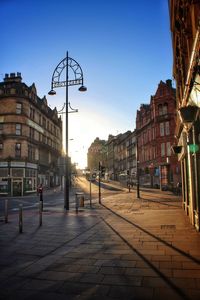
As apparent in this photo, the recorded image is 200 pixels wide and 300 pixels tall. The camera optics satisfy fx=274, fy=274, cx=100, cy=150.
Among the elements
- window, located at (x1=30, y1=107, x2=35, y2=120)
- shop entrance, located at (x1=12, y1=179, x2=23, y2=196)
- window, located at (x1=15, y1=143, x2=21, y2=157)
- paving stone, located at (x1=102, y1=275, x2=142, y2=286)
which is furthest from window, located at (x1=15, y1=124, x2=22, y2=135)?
paving stone, located at (x1=102, y1=275, x2=142, y2=286)

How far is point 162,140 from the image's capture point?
45406mm

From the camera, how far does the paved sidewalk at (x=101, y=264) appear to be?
4.23m

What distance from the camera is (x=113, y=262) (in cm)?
575

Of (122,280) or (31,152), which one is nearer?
(122,280)

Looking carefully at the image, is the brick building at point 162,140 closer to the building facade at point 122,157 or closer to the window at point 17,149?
the building facade at point 122,157

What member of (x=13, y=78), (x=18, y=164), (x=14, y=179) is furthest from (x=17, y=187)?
(x=13, y=78)

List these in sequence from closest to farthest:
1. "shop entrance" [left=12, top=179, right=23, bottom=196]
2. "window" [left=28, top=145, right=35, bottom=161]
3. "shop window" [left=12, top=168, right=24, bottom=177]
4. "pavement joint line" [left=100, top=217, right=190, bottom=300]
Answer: "pavement joint line" [left=100, top=217, right=190, bottom=300] → "shop entrance" [left=12, top=179, right=23, bottom=196] → "shop window" [left=12, top=168, right=24, bottom=177] → "window" [left=28, top=145, right=35, bottom=161]

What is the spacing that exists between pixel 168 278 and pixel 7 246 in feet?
15.3

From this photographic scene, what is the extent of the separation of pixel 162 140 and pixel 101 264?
4127 centimetres

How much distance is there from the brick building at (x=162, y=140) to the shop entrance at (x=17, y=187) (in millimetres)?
20581

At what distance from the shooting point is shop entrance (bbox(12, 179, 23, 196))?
1491 inches

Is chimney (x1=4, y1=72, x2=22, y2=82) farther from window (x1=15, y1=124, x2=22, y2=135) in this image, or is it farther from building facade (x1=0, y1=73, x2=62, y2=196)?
window (x1=15, y1=124, x2=22, y2=135)

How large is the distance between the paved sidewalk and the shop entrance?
2953 cm

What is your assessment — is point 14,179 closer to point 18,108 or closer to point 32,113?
point 18,108
